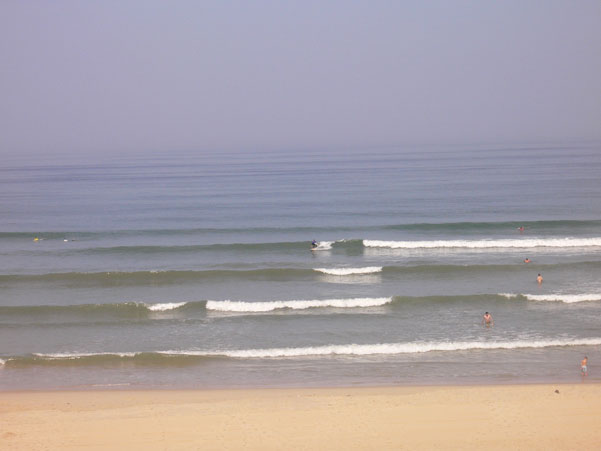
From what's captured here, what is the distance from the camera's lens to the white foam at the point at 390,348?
61.9ft

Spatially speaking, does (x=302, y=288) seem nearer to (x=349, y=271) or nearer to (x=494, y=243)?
(x=349, y=271)

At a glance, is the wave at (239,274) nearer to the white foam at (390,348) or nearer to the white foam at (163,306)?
the white foam at (163,306)

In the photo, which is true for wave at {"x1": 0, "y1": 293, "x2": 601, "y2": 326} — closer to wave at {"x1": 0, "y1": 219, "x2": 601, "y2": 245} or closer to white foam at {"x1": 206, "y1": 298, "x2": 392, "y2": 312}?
white foam at {"x1": 206, "y1": 298, "x2": 392, "y2": 312}

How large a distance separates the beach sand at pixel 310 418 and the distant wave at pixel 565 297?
782 cm

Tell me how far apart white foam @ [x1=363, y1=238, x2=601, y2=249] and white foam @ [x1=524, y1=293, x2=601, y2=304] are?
8.43 meters

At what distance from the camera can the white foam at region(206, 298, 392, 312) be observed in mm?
23516

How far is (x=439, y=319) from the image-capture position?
21.8 m

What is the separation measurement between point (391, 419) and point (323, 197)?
1461 inches

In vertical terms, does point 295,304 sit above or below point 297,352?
above

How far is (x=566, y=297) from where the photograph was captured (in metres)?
23.3

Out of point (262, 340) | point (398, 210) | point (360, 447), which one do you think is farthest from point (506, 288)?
point (398, 210)

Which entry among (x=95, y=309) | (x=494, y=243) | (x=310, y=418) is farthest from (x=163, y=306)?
(x=494, y=243)

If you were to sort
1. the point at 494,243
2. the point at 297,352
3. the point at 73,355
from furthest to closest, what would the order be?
the point at 494,243
the point at 73,355
the point at 297,352

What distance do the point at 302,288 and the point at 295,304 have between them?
8.73ft
